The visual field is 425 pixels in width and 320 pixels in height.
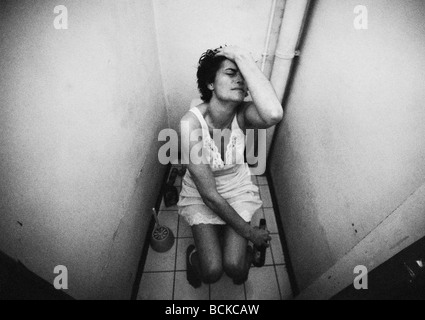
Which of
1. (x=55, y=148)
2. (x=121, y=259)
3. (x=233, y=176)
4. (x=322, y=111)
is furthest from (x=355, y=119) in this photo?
(x=121, y=259)

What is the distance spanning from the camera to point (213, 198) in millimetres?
1576

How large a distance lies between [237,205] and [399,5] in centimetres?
142

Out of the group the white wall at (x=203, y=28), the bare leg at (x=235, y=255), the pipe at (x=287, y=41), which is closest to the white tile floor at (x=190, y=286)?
the bare leg at (x=235, y=255)

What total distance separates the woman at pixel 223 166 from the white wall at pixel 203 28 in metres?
0.39

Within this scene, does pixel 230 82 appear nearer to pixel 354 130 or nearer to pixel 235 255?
pixel 354 130

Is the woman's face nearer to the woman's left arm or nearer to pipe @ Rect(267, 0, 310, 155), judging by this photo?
the woman's left arm

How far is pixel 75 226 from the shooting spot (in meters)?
1.03

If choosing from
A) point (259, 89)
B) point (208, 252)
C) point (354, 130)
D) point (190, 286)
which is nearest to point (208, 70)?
point (259, 89)

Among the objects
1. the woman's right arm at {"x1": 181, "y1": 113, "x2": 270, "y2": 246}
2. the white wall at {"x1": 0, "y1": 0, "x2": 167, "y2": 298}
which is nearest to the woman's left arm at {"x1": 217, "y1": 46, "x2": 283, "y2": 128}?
the woman's right arm at {"x1": 181, "y1": 113, "x2": 270, "y2": 246}

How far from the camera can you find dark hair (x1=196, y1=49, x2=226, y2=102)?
1.56 meters

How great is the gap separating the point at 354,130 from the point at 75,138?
133 cm

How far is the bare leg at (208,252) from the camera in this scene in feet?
5.12

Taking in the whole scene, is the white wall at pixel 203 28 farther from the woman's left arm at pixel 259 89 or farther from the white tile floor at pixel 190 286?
the white tile floor at pixel 190 286
